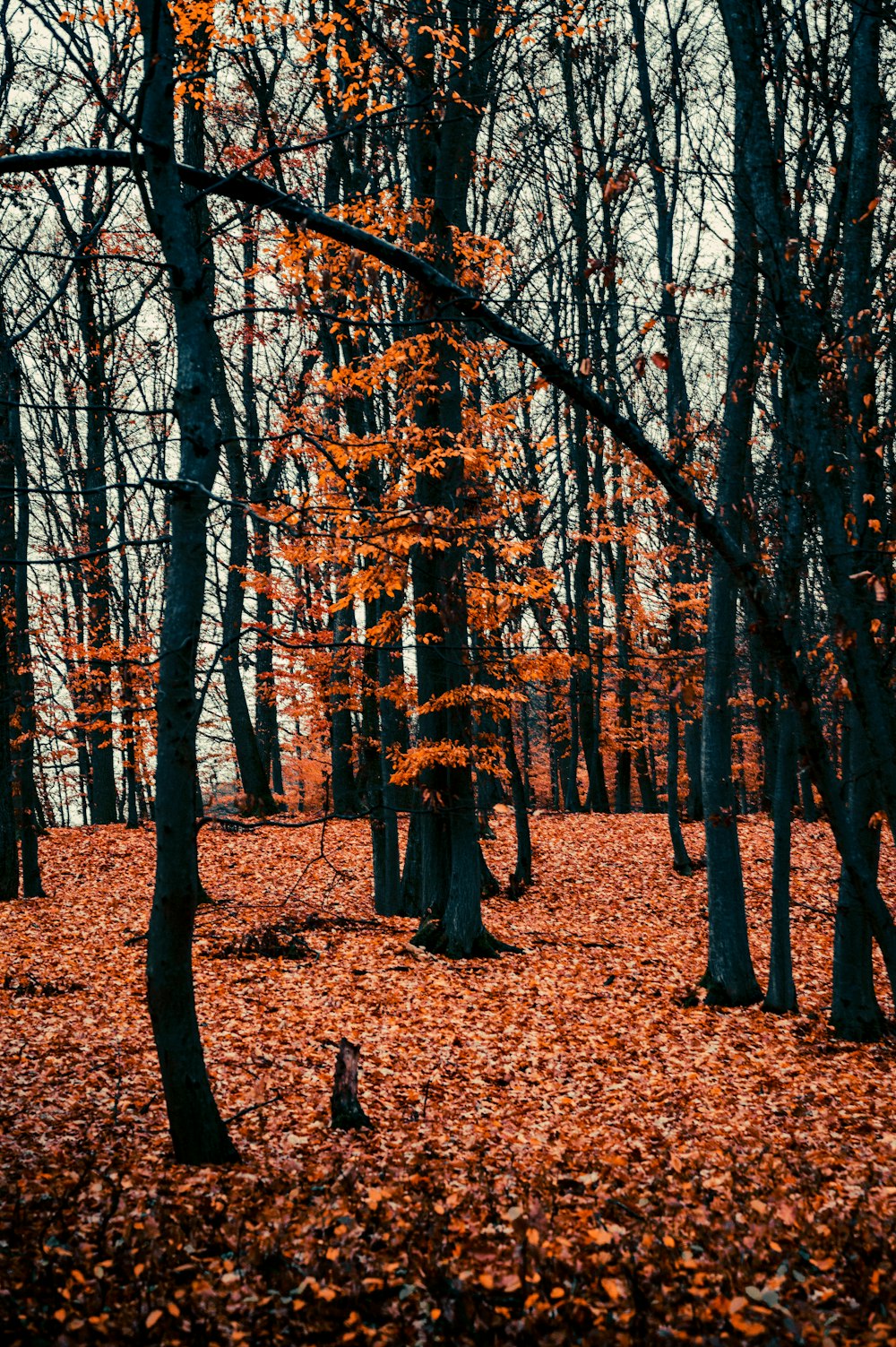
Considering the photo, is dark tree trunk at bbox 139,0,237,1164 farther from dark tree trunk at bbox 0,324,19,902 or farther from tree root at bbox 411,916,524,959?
dark tree trunk at bbox 0,324,19,902

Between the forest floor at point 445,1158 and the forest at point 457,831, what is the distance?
0.03 meters

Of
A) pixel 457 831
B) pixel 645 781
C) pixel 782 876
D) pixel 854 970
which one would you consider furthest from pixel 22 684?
pixel 645 781

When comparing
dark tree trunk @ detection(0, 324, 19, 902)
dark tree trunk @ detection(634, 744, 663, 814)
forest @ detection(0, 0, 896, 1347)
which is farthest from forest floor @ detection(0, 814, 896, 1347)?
dark tree trunk @ detection(634, 744, 663, 814)

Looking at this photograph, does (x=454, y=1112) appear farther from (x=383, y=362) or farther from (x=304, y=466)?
(x=304, y=466)

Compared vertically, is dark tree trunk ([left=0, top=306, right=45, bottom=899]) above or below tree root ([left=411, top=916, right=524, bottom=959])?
above

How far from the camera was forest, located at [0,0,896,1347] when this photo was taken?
12.6ft

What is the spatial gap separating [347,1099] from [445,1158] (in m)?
0.78

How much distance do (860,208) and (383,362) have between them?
543 cm

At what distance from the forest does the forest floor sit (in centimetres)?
3

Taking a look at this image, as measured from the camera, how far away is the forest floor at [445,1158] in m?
3.54

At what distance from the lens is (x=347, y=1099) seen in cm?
563

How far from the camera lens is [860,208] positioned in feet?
17.5

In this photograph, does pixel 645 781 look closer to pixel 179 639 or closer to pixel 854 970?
pixel 854 970

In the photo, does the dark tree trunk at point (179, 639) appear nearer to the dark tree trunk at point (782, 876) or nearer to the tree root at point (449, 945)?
the dark tree trunk at point (782, 876)
